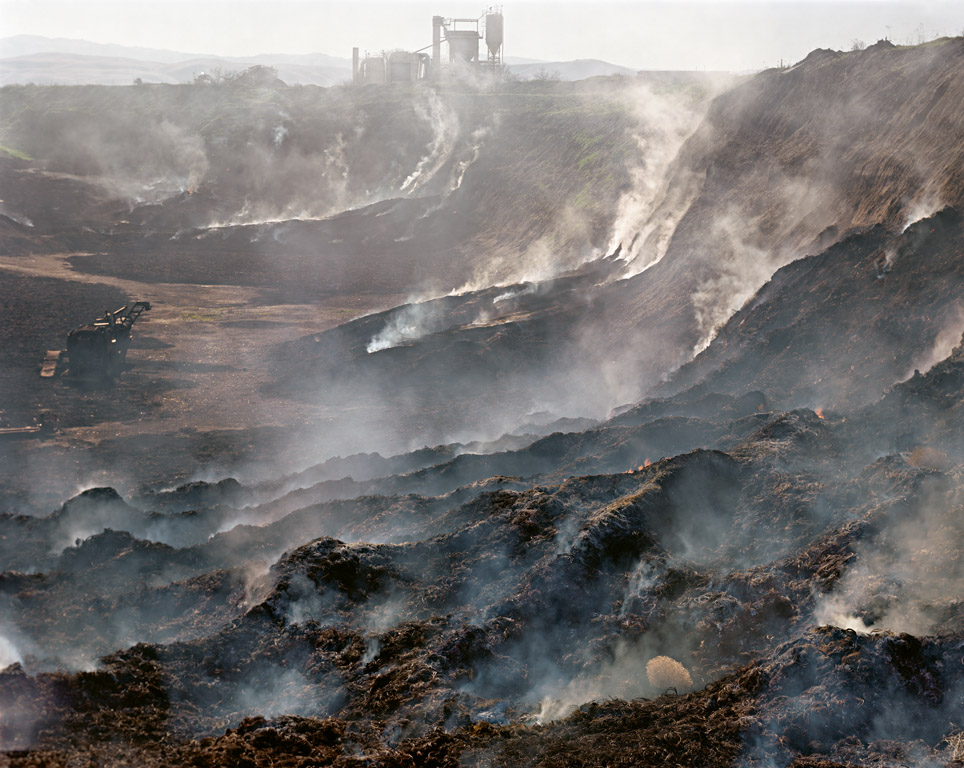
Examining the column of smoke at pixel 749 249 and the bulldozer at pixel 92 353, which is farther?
the column of smoke at pixel 749 249

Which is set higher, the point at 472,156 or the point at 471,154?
the point at 471,154

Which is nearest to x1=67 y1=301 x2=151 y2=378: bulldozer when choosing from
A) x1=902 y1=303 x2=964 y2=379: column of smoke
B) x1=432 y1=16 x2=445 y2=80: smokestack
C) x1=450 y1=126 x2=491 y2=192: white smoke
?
x1=902 y1=303 x2=964 y2=379: column of smoke

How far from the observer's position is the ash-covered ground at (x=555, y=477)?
7.57 meters

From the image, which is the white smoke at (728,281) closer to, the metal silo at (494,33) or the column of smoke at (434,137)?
the column of smoke at (434,137)

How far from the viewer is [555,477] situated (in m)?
14.8

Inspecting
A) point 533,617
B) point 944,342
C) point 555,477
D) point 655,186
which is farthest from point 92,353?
point 655,186

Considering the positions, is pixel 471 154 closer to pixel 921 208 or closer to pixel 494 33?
pixel 494 33

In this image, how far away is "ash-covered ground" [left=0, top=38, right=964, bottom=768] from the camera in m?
7.57

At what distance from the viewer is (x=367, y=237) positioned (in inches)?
1875

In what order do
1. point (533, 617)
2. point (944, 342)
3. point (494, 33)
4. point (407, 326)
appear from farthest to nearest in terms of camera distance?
point (494, 33), point (407, 326), point (944, 342), point (533, 617)

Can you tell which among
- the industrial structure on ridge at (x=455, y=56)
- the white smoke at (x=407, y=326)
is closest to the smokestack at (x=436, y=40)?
the industrial structure on ridge at (x=455, y=56)

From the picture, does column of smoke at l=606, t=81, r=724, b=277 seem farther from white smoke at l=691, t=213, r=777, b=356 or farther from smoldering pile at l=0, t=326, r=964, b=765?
smoldering pile at l=0, t=326, r=964, b=765

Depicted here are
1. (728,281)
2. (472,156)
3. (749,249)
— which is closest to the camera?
(728,281)

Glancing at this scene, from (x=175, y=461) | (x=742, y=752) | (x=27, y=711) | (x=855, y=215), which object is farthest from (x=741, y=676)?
(x=855, y=215)
